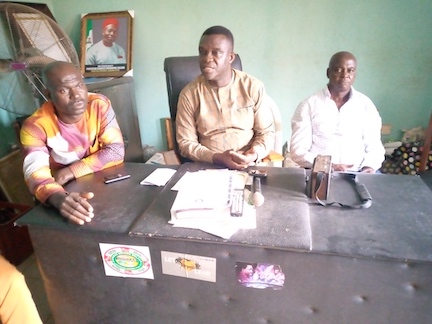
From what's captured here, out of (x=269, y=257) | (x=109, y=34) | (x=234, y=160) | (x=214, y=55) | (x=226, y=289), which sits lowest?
(x=226, y=289)

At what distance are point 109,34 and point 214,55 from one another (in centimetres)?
154

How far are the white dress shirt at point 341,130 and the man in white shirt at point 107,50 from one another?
171 centimetres

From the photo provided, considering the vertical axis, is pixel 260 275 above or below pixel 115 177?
below

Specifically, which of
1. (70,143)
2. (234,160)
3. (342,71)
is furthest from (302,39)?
(70,143)

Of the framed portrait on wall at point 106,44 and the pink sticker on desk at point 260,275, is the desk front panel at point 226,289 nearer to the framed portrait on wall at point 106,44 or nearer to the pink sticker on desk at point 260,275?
the pink sticker on desk at point 260,275

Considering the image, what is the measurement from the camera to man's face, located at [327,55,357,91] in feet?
4.35

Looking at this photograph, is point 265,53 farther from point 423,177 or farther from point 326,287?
point 326,287

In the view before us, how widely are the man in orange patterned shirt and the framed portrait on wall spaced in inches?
54.2

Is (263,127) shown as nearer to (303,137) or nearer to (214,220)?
(303,137)

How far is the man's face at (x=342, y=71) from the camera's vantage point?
1.33 m

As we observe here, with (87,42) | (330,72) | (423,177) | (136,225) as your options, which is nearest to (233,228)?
(136,225)

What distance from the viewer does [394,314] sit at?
775 millimetres

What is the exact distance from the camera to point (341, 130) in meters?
1.43

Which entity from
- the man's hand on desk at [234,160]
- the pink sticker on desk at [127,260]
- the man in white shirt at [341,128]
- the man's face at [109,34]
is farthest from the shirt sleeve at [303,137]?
the man's face at [109,34]
